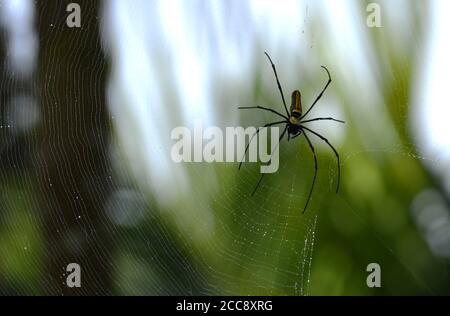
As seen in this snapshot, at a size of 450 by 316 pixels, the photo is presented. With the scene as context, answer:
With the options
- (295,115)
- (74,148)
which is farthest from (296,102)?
(74,148)

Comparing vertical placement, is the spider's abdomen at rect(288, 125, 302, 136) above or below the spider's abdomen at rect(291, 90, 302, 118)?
below

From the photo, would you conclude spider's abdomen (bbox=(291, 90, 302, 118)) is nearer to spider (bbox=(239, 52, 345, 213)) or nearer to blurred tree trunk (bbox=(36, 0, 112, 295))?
spider (bbox=(239, 52, 345, 213))

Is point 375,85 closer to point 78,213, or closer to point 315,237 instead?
point 315,237

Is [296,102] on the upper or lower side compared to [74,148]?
upper

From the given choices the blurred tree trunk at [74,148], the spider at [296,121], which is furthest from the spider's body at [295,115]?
the blurred tree trunk at [74,148]

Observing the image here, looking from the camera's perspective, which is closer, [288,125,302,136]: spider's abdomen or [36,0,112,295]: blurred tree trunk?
[36,0,112,295]: blurred tree trunk

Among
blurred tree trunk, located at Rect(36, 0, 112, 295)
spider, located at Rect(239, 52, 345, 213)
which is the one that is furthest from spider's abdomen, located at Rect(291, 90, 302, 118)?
blurred tree trunk, located at Rect(36, 0, 112, 295)

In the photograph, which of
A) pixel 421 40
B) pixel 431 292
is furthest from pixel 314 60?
pixel 431 292

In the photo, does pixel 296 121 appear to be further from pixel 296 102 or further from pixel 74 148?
pixel 74 148

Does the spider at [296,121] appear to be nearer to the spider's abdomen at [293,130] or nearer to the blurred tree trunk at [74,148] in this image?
the spider's abdomen at [293,130]
